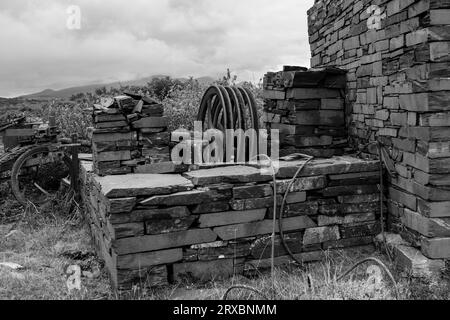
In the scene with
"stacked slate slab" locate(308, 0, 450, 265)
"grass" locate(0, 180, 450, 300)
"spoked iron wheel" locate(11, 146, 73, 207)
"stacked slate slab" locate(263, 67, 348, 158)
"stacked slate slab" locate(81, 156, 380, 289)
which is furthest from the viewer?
"spoked iron wheel" locate(11, 146, 73, 207)

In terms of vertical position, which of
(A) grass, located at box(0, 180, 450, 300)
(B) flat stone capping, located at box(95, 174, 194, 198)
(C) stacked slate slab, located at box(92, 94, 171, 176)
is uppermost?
(C) stacked slate slab, located at box(92, 94, 171, 176)

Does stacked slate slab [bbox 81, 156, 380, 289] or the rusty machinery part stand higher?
the rusty machinery part

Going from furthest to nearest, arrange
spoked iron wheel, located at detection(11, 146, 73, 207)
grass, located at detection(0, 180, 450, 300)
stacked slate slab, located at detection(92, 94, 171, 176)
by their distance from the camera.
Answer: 1. spoked iron wheel, located at detection(11, 146, 73, 207)
2. stacked slate slab, located at detection(92, 94, 171, 176)
3. grass, located at detection(0, 180, 450, 300)

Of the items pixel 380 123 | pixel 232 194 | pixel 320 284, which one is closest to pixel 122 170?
pixel 232 194

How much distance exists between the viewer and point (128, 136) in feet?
18.1

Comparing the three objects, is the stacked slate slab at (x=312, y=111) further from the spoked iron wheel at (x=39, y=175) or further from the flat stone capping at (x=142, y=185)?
the spoked iron wheel at (x=39, y=175)

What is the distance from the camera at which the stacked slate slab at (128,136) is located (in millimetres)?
5410

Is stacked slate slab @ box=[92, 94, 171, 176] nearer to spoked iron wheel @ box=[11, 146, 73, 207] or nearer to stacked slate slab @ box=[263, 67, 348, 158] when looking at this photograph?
stacked slate slab @ box=[263, 67, 348, 158]

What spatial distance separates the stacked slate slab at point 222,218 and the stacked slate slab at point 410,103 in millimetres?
483

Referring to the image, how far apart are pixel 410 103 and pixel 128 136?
3082 mm

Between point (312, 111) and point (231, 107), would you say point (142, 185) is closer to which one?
point (231, 107)

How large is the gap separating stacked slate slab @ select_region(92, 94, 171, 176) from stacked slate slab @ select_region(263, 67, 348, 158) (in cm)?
166

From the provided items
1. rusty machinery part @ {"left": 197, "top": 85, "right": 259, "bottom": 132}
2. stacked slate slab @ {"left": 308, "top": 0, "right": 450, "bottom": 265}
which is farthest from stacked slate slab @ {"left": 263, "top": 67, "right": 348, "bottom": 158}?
rusty machinery part @ {"left": 197, "top": 85, "right": 259, "bottom": 132}

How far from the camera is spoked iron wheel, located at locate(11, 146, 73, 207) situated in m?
7.30
